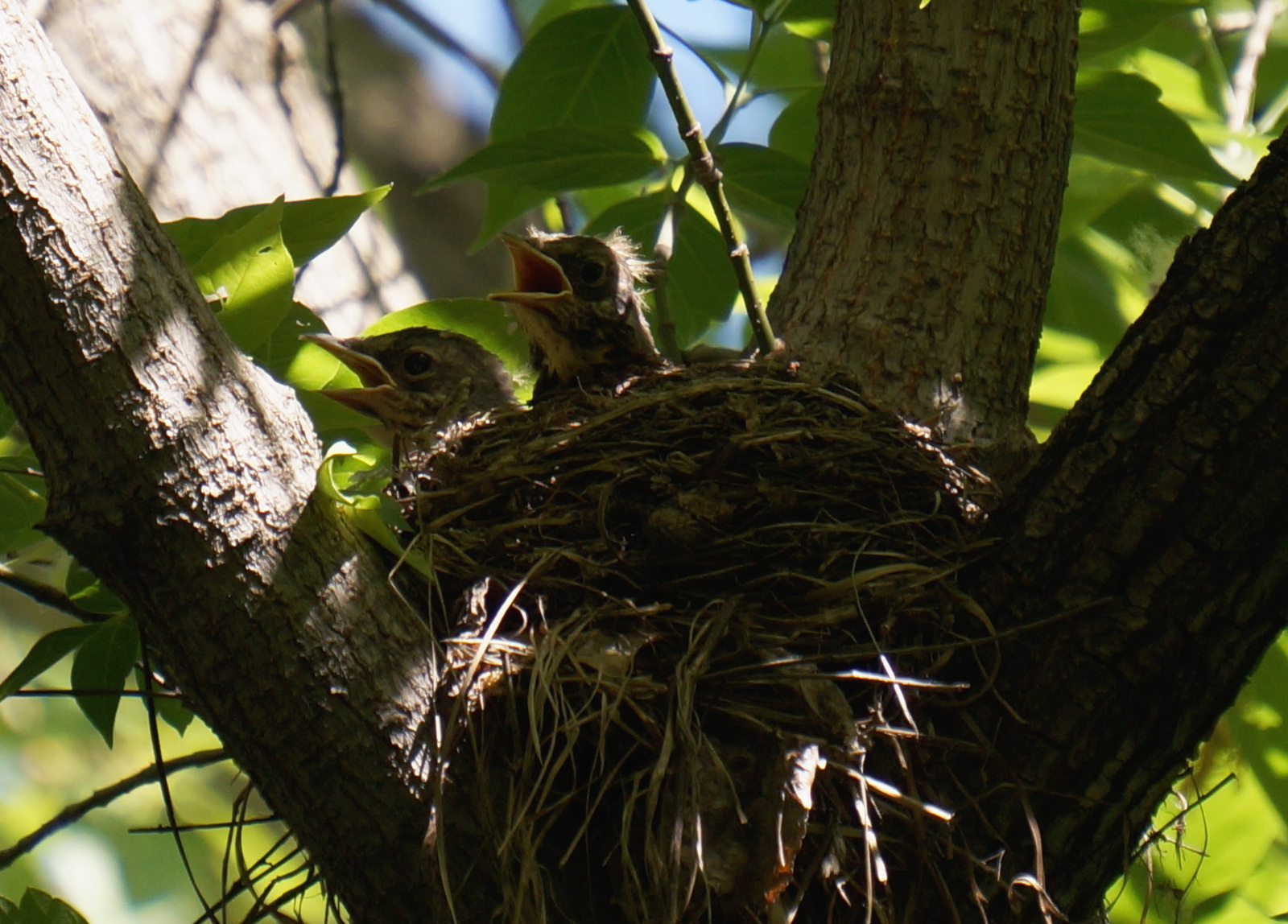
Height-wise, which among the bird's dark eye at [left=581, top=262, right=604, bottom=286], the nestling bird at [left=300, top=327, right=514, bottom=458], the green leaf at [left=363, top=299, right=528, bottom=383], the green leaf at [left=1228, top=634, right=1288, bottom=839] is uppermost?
the bird's dark eye at [left=581, top=262, right=604, bottom=286]

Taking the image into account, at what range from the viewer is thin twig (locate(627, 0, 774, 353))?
2596 mm

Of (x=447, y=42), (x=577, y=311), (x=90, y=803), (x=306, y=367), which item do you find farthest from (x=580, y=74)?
(x=447, y=42)

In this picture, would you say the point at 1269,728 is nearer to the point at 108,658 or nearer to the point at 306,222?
the point at 306,222

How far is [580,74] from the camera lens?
3.01 metres

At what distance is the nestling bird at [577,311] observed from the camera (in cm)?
347

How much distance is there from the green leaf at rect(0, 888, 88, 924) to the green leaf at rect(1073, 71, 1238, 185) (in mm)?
2509

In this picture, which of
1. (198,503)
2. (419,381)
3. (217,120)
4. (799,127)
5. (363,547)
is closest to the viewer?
(198,503)

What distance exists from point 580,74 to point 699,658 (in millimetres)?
1616

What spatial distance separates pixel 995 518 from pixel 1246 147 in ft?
6.29

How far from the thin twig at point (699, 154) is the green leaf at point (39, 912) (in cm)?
166

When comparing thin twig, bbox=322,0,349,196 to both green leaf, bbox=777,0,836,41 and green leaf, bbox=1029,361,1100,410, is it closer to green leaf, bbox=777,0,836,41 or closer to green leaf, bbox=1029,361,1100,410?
green leaf, bbox=777,0,836,41

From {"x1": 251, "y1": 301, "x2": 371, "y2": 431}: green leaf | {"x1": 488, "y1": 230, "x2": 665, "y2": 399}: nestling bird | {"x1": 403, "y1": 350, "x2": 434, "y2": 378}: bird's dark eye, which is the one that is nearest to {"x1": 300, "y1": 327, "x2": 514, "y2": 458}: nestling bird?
{"x1": 403, "y1": 350, "x2": 434, "y2": 378}: bird's dark eye

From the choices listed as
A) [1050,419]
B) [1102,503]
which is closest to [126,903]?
[1050,419]

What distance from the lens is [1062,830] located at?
1886 mm
